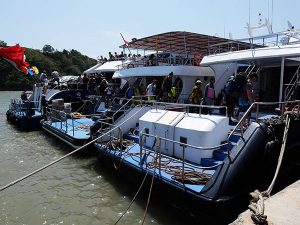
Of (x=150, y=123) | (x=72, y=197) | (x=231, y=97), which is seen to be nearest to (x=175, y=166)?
(x=150, y=123)

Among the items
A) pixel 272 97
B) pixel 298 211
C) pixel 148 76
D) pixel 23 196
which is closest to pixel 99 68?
pixel 148 76

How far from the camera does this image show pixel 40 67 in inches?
4060

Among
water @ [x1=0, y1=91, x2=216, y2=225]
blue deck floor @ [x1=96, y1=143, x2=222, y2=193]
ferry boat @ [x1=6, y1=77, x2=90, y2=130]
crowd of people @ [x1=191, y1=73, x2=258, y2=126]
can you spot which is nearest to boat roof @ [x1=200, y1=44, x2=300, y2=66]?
crowd of people @ [x1=191, y1=73, x2=258, y2=126]

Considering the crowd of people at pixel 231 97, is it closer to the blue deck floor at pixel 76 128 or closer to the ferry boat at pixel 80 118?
the ferry boat at pixel 80 118

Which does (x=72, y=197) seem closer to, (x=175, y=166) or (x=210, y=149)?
(x=175, y=166)

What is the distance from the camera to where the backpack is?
8.88 metres

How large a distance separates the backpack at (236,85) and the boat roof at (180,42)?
5390 millimetres

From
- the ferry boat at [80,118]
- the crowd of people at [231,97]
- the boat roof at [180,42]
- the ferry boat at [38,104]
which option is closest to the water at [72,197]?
the ferry boat at [80,118]

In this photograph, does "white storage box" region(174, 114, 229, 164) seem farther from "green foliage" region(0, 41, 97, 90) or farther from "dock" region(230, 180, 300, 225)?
"green foliage" region(0, 41, 97, 90)

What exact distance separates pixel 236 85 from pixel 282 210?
15.6ft

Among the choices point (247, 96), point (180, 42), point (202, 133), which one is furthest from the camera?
point (180, 42)

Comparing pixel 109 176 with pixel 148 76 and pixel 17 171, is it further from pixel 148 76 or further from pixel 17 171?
pixel 148 76

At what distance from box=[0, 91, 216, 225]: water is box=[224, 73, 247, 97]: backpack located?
3.72 metres

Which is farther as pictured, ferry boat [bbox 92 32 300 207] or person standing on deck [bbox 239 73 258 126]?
person standing on deck [bbox 239 73 258 126]
